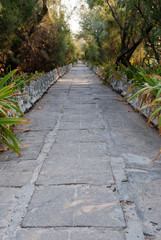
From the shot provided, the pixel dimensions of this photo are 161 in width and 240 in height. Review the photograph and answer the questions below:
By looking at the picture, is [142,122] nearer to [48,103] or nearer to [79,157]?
[79,157]

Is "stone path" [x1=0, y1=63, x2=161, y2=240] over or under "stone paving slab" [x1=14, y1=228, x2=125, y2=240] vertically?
under

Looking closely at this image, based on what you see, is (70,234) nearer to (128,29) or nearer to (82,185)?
(82,185)

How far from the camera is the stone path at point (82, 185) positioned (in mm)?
2180

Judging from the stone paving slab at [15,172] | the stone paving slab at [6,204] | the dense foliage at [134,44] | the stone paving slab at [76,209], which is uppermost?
the dense foliage at [134,44]

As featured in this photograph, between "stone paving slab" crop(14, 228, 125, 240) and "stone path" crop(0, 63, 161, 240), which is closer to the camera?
"stone paving slab" crop(14, 228, 125, 240)

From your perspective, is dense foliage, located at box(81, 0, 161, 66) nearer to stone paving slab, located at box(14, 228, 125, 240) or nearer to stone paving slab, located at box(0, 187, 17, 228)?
stone paving slab, located at box(0, 187, 17, 228)

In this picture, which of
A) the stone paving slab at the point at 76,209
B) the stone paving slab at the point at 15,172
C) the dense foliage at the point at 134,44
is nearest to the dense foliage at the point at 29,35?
the dense foliage at the point at 134,44

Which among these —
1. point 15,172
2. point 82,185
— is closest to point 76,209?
point 82,185

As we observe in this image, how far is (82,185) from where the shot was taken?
2.89 metres

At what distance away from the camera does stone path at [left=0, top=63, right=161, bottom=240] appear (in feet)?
7.15

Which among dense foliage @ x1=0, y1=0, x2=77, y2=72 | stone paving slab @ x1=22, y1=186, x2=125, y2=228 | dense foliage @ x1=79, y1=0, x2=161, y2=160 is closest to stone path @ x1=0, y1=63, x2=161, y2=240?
stone paving slab @ x1=22, y1=186, x2=125, y2=228

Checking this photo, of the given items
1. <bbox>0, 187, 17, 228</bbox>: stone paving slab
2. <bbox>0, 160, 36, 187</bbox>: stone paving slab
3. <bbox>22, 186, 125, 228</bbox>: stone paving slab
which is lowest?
<bbox>0, 160, 36, 187</bbox>: stone paving slab

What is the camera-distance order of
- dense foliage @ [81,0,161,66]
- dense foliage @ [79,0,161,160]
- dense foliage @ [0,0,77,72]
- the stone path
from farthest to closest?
→ dense foliage @ [0,0,77,72] → dense foliage @ [81,0,161,66] → dense foliage @ [79,0,161,160] → the stone path

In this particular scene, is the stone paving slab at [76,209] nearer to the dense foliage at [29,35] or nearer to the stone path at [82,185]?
the stone path at [82,185]
